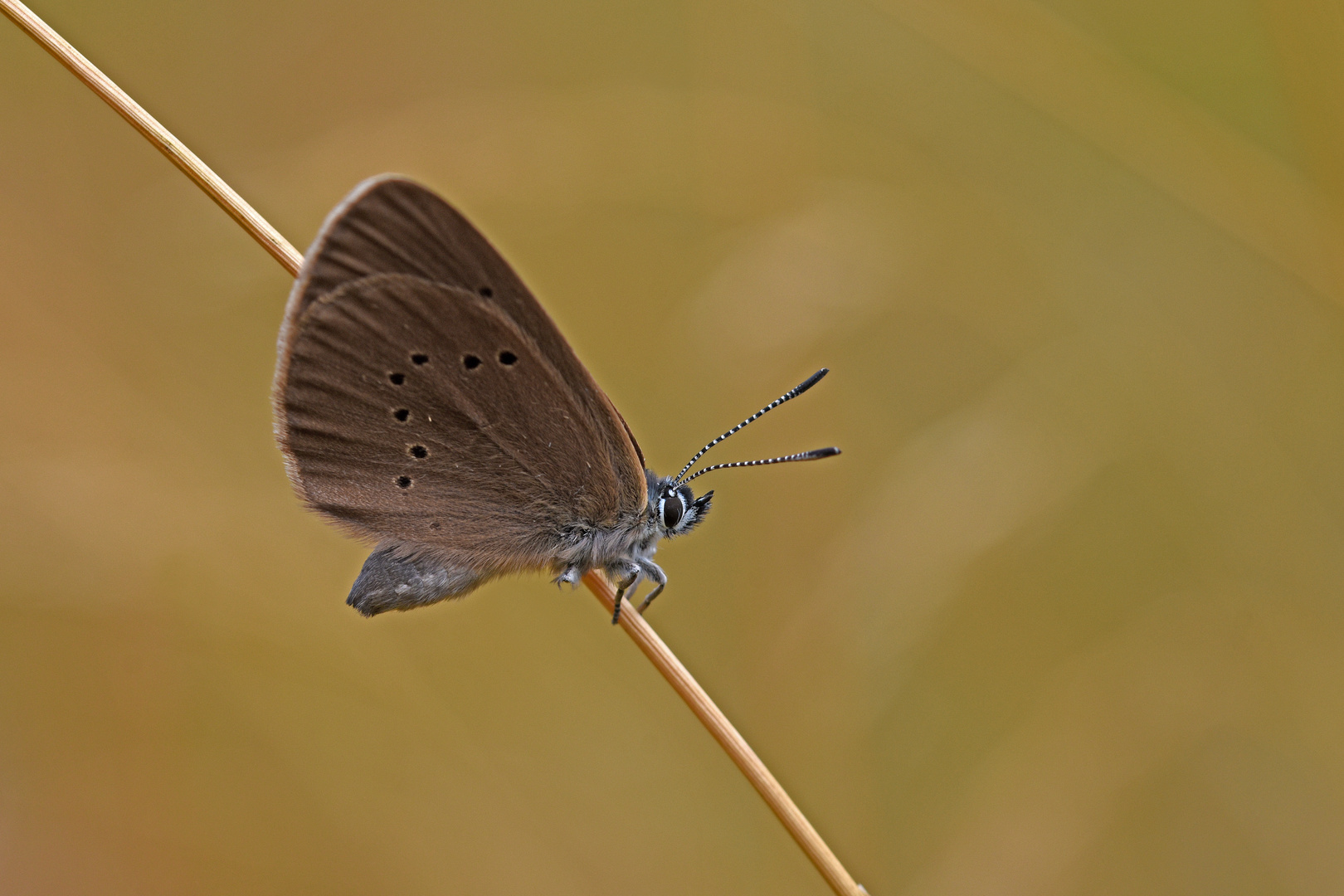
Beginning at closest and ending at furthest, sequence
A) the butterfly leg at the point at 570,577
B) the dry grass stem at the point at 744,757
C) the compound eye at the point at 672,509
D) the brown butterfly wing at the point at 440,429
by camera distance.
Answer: the dry grass stem at the point at 744,757 < the brown butterfly wing at the point at 440,429 < the butterfly leg at the point at 570,577 < the compound eye at the point at 672,509

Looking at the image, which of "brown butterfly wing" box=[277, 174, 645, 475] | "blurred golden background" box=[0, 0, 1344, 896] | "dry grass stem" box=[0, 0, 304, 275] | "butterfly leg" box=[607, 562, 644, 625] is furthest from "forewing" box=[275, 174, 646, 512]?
"blurred golden background" box=[0, 0, 1344, 896]

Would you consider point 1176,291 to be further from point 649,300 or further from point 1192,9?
point 649,300

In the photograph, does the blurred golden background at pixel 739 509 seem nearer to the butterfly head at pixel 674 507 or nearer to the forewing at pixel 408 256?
the butterfly head at pixel 674 507

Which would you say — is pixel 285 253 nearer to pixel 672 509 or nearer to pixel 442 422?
pixel 442 422

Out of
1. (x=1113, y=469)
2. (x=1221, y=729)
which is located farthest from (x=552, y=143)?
(x=1221, y=729)

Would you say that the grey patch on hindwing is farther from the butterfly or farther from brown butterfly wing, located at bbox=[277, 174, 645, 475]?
brown butterfly wing, located at bbox=[277, 174, 645, 475]

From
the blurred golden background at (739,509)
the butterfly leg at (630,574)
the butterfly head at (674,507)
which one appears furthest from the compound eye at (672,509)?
the blurred golden background at (739,509)
